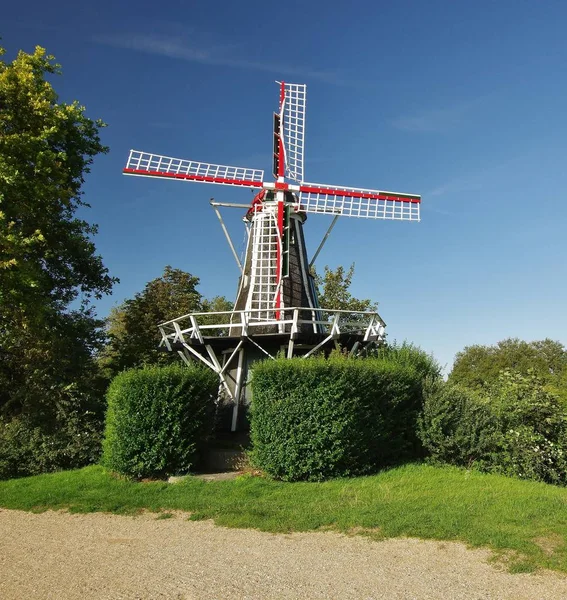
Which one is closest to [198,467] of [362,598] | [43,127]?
Result: [362,598]

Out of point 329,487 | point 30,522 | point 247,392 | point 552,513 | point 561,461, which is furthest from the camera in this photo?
point 247,392

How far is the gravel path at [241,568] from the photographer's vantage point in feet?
19.4

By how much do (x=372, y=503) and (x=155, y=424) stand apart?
5.83 meters

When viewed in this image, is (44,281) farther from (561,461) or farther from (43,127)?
(561,461)

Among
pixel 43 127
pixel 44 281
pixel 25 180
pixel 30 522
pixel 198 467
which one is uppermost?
pixel 43 127

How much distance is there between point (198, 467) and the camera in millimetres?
13383

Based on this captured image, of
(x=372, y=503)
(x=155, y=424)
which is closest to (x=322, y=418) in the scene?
(x=372, y=503)

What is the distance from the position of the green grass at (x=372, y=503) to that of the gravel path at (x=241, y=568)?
0.44 metres

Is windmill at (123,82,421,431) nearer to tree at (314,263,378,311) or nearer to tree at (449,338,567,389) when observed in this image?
tree at (314,263,378,311)

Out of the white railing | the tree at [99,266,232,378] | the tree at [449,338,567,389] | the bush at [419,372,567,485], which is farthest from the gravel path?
the tree at [449,338,567,389]

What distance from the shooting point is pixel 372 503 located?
31.1 feet

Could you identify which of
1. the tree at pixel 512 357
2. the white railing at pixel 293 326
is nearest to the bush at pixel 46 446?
the white railing at pixel 293 326

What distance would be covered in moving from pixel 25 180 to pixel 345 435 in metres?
10.9

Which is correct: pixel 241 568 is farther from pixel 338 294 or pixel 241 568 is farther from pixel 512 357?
pixel 512 357
